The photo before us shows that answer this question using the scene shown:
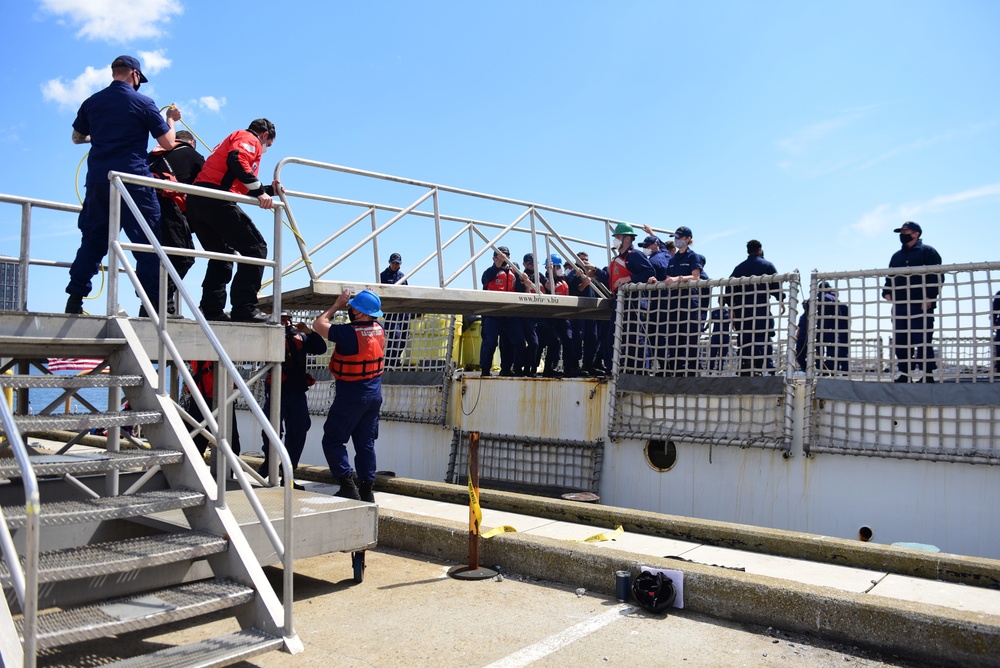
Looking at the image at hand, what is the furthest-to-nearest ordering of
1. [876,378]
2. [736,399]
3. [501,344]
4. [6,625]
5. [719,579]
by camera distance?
[501,344], [736,399], [876,378], [719,579], [6,625]

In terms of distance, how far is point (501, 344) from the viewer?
11578 mm

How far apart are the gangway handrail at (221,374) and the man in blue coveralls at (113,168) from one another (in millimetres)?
256

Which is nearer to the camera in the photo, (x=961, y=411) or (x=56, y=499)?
(x=56, y=499)

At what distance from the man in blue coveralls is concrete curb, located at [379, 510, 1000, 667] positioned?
3385mm

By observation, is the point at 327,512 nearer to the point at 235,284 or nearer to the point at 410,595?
the point at 410,595

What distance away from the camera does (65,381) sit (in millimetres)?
4535

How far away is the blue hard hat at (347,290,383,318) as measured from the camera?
677cm

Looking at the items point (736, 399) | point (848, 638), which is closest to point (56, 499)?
point (848, 638)

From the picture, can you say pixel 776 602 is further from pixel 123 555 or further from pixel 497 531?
pixel 123 555

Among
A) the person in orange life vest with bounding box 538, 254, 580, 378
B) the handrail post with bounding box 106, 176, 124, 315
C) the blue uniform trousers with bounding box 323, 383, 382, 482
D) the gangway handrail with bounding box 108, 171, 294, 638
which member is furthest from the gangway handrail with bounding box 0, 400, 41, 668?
the person in orange life vest with bounding box 538, 254, 580, 378

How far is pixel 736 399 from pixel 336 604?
4850mm

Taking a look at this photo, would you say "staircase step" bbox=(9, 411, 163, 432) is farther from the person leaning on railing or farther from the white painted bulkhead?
the person leaning on railing

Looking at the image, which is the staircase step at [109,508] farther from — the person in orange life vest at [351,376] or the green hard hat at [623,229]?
the green hard hat at [623,229]

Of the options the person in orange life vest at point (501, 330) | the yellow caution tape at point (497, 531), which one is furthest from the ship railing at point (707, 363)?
the yellow caution tape at point (497, 531)
